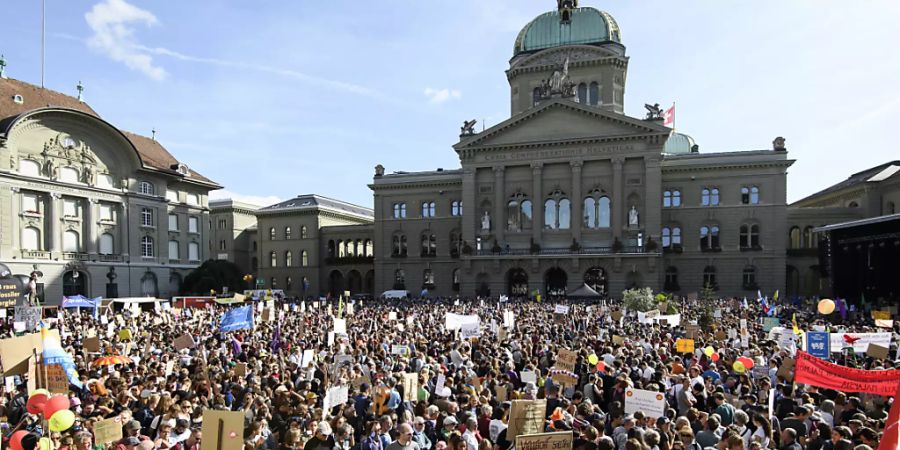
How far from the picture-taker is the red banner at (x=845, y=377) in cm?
1036

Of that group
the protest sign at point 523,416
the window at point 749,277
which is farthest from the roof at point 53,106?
the window at point 749,277

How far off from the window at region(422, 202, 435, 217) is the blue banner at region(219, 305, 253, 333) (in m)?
43.7

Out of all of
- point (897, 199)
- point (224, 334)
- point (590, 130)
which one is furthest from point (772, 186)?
point (224, 334)

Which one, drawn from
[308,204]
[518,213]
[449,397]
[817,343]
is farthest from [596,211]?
[449,397]

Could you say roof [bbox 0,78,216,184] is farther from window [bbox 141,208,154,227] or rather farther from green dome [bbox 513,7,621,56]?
green dome [bbox 513,7,621,56]

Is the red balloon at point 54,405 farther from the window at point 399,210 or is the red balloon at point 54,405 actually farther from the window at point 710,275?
the window at point 399,210

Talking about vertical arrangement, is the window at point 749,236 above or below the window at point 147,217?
below

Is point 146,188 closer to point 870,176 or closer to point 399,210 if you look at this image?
point 399,210

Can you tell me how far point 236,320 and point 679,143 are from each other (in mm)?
72598

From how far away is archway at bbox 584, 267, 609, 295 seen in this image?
184 feet

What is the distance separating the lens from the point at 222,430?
8328 mm

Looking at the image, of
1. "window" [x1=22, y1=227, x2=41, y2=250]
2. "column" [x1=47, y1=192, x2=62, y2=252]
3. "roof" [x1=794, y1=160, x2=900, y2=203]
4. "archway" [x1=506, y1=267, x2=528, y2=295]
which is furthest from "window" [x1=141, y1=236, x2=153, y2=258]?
"roof" [x1=794, y1=160, x2=900, y2=203]

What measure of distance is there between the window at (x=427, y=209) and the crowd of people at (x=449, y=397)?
45.6m

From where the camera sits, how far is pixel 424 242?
66688 mm
